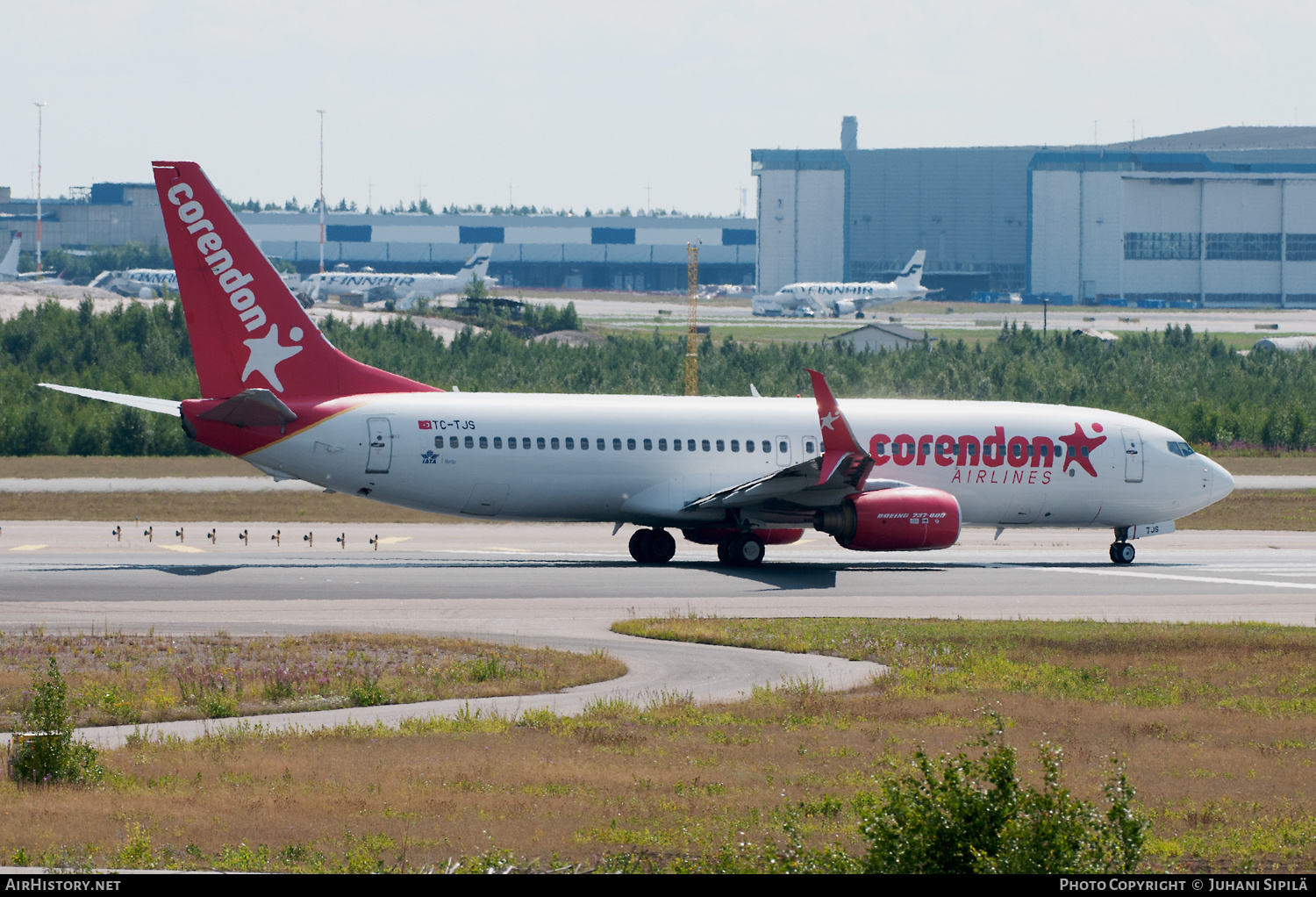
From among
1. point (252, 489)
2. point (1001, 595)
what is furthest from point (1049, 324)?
point (1001, 595)

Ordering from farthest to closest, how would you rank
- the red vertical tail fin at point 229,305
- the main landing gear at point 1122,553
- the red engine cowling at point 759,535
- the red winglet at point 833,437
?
the main landing gear at point 1122,553 → the red engine cowling at point 759,535 → the red vertical tail fin at point 229,305 → the red winglet at point 833,437

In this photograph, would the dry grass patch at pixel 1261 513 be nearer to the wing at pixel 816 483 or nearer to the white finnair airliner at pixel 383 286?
the wing at pixel 816 483

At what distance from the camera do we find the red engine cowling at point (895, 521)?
37.6 m

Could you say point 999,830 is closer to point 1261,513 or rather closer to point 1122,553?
point 1122,553

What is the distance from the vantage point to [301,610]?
30516 millimetres

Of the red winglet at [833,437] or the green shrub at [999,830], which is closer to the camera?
the green shrub at [999,830]

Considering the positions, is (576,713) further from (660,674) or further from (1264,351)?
(1264,351)

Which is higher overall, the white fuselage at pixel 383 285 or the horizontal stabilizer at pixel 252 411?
the white fuselage at pixel 383 285

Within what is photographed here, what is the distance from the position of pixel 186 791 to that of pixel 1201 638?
19094mm

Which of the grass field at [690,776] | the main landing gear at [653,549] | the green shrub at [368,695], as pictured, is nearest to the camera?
the grass field at [690,776]

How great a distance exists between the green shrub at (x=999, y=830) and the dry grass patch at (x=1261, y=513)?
39.8 m

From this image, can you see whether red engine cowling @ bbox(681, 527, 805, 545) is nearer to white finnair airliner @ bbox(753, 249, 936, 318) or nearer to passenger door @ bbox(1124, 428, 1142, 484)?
passenger door @ bbox(1124, 428, 1142, 484)

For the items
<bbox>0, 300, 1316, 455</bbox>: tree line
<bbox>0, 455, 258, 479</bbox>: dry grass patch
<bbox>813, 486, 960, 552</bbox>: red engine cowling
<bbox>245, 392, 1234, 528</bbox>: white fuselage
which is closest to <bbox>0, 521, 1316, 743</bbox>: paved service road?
<bbox>813, 486, 960, 552</bbox>: red engine cowling

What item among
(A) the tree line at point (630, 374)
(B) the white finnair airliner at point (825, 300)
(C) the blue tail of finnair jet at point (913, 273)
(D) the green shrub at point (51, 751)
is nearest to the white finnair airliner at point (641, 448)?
(D) the green shrub at point (51, 751)
